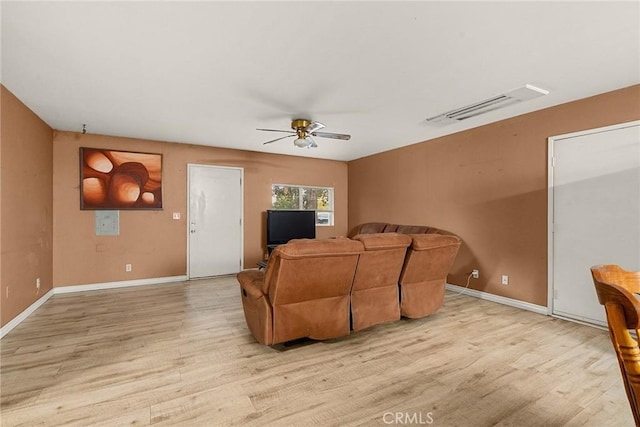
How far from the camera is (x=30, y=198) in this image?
3.60m

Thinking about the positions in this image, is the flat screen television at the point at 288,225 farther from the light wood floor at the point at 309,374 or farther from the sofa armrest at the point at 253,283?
the sofa armrest at the point at 253,283

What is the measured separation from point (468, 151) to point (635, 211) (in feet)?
6.69

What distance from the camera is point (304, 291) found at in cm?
247

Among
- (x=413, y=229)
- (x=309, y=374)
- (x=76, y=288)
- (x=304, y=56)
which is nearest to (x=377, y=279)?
(x=309, y=374)

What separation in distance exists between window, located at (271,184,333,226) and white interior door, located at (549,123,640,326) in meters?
4.41

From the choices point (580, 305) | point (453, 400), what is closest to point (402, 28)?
point (453, 400)

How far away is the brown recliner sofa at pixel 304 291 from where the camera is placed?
7.58 ft

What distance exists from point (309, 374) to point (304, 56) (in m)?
2.53

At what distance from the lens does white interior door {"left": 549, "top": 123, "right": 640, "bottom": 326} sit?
299 cm

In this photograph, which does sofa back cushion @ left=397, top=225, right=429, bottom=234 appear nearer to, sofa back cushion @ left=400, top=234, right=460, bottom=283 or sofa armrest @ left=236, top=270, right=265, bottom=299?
sofa back cushion @ left=400, top=234, right=460, bottom=283

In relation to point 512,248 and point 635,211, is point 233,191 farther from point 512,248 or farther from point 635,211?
point 635,211

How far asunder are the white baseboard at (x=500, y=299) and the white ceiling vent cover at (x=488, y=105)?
2.49 metres

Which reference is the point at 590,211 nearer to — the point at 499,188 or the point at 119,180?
the point at 499,188

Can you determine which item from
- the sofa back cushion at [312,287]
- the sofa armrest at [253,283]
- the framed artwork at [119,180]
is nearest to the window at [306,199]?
the framed artwork at [119,180]
